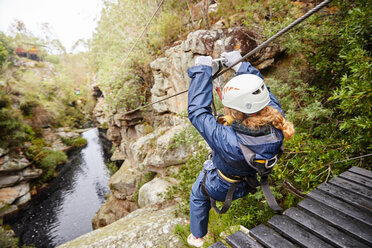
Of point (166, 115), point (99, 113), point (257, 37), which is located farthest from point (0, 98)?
point (257, 37)

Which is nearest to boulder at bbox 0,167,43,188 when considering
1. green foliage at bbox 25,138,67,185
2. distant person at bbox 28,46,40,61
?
green foliage at bbox 25,138,67,185

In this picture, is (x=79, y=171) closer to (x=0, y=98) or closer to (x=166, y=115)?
(x=0, y=98)

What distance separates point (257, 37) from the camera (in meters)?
5.09

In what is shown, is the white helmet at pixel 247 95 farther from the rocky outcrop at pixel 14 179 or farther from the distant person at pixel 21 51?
the distant person at pixel 21 51

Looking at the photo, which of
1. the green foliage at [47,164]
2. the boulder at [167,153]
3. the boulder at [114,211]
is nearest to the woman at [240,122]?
the boulder at [167,153]

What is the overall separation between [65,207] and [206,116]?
1848 centimetres

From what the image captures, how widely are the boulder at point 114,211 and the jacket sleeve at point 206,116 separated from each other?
9505mm

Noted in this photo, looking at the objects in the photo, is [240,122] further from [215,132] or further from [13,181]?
[13,181]

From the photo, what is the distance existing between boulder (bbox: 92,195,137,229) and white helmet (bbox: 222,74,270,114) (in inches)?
383

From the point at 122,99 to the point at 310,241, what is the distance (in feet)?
33.0

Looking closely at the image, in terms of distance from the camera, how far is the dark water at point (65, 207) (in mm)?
12383

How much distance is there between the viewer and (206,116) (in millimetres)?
1480

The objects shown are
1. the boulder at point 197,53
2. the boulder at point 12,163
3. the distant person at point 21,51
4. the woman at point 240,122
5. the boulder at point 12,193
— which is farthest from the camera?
the distant person at point 21,51

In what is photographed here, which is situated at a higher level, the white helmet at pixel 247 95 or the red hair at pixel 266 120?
the white helmet at pixel 247 95
